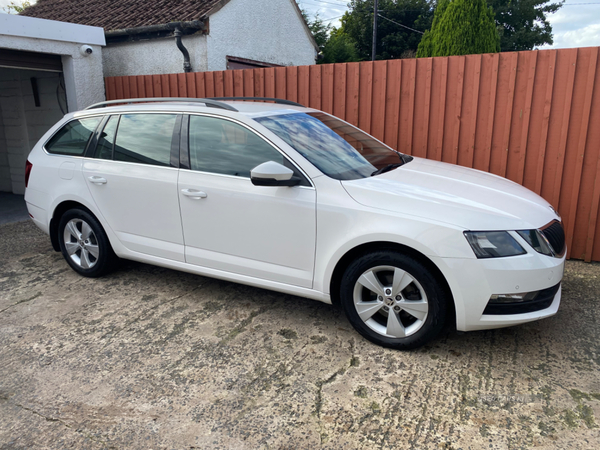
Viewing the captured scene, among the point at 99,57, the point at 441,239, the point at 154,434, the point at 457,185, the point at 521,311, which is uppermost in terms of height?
the point at 99,57

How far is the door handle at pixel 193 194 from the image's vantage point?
366cm

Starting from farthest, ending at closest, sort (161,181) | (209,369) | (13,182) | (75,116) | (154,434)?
1. (13,182)
2. (75,116)
3. (161,181)
4. (209,369)
5. (154,434)

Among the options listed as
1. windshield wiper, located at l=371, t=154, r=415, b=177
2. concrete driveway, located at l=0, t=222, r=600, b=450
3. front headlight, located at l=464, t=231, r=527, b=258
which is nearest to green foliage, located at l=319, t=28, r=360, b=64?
windshield wiper, located at l=371, t=154, r=415, b=177

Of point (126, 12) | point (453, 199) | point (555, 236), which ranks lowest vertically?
point (555, 236)

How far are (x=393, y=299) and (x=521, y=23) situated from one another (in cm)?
4520

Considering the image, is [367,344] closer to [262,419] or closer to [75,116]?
[262,419]

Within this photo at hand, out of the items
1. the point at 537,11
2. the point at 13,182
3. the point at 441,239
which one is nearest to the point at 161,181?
the point at 441,239

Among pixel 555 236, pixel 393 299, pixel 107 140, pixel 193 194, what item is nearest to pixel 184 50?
pixel 107 140

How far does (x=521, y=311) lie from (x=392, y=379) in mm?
919

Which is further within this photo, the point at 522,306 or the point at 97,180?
the point at 97,180

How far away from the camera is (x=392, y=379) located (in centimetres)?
295

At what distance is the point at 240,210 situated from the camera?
3.52 m

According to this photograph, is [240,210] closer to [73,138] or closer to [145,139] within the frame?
[145,139]

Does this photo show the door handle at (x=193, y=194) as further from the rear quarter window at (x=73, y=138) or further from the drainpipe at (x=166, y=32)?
the drainpipe at (x=166, y=32)
